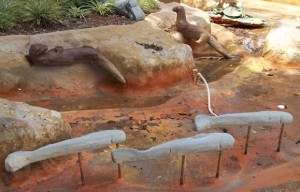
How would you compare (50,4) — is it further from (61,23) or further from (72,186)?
(72,186)

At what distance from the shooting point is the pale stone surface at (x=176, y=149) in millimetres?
3406

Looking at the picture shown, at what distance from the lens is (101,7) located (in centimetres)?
773

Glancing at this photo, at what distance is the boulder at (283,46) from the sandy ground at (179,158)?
36.2 inches

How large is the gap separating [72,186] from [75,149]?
350 mm

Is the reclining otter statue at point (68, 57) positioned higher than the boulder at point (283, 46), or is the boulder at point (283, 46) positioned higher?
the reclining otter statue at point (68, 57)

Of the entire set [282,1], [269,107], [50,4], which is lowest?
[282,1]

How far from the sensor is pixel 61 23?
698 cm

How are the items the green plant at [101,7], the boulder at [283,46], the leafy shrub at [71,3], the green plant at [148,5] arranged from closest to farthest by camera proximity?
the boulder at [283,46]
the leafy shrub at [71,3]
the green plant at [101,7]
the green plant at [148,5]

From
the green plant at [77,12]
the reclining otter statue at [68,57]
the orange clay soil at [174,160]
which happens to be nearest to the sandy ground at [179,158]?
the orange clay soil at [174,160]

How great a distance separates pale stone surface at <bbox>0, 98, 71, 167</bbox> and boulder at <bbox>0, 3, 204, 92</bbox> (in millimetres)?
1738

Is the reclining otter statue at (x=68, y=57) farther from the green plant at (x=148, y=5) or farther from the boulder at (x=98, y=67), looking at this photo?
the green plant at (x=148, y=5)

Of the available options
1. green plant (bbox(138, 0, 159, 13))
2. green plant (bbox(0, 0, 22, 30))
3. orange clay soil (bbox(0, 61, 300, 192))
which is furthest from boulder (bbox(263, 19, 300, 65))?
green plant (bbox(0, 0, 22, 30))

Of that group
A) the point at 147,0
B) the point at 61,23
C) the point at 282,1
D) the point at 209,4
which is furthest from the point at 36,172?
the point at 282,1

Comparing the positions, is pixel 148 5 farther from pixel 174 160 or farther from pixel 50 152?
pixel 50 152
